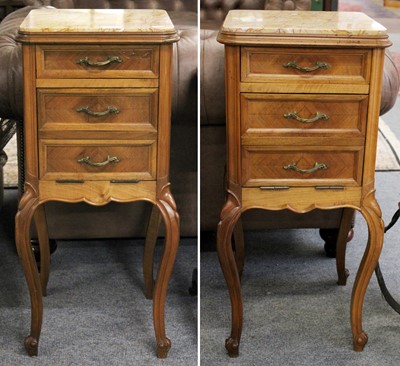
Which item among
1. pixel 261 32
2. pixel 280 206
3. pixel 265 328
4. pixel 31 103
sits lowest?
pixel 265 328

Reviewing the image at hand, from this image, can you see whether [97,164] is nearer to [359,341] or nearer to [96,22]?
[96,22]

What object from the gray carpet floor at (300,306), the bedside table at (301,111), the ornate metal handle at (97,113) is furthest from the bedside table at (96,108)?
the gray carpet floor at (300,306)

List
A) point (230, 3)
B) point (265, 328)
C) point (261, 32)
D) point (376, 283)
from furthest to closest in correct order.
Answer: point (230, 3) < point (376, 283) < point (265, 328) < point (261, 32)

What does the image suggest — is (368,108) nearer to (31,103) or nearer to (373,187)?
(373,187)

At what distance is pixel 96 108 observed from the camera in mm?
1590

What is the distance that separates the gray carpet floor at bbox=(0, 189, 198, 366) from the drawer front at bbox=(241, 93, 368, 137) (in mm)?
444

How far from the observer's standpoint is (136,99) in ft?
5.21

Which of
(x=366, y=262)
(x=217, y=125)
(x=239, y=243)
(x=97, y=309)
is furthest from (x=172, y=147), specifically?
(x=366, y=262)

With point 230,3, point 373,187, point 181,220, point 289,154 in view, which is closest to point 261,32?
point 289,154

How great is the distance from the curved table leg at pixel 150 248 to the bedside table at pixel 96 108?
19 centimetres

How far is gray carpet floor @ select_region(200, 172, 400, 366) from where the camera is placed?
5.63ft

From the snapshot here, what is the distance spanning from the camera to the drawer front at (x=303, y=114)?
1572 millimetres

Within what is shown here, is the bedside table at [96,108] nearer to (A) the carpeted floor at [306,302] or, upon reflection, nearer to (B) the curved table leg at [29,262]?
(B) the curved table leg at [29,262]

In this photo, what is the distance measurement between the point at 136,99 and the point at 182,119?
0.27 metres
